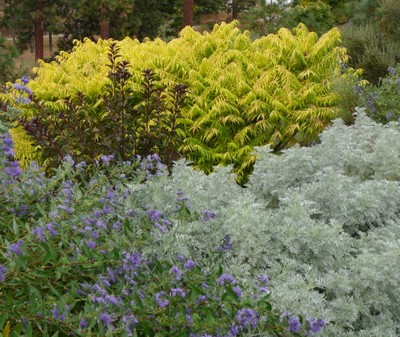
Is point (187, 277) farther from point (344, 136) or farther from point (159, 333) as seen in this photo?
point (344, 136)

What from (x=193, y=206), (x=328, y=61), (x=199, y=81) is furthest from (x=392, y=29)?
(x=193, y=206)

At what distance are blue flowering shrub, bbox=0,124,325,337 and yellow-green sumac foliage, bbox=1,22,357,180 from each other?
2963mm

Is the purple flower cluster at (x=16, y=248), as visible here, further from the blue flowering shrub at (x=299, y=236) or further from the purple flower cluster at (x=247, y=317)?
the purple flower cluster at (x=247, y=317)

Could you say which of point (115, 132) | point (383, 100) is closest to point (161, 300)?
point (115, 132)

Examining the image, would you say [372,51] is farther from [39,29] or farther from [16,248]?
[39,29]

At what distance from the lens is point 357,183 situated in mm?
3305

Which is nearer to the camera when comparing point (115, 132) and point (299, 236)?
point (299, 236)

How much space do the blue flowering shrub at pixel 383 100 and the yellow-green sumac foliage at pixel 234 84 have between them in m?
0.32

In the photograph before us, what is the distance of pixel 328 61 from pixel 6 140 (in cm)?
420

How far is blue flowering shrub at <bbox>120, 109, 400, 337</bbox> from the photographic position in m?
2.26

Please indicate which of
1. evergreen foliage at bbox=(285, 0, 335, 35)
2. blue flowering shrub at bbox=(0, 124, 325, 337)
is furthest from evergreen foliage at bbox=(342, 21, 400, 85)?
evergreen foliage at bbox=(285, 0, 335, 35)

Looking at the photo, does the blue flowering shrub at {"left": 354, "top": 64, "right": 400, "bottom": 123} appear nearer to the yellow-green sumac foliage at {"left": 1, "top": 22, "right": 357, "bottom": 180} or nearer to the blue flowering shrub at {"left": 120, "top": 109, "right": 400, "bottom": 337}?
the yellow-green sumac foliage at {"left": 1, "top": 22, "right": 357, "bottom": 180}

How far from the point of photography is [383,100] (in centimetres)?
552

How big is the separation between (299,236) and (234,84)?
3338 millimetres
